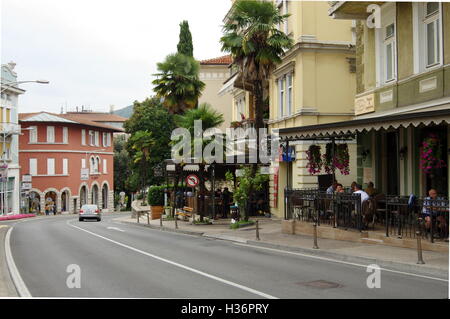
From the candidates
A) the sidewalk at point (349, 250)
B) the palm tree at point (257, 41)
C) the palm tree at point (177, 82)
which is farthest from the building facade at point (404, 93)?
the palm tree at point (177, 82)

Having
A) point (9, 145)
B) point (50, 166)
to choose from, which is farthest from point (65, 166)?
point (9, 145)

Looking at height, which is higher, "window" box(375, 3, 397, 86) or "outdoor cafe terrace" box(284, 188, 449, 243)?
"window" box(375, 3, 397, 86)

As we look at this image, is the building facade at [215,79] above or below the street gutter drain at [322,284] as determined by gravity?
above

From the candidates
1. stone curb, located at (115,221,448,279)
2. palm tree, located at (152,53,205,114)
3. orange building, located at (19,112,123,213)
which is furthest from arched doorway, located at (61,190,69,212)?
stone curb, located at (115,221,448,279)

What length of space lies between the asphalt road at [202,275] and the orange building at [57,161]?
49.7 meters

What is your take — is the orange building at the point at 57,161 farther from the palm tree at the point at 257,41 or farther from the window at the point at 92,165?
the palm tree at the point at 257,41

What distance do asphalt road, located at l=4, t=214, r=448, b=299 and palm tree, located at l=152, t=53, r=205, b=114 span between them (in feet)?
61.6

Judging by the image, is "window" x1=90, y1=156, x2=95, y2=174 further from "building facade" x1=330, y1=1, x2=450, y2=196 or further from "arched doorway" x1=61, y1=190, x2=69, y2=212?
"building facade" x1=330, y1=1, x2=450, y2=196

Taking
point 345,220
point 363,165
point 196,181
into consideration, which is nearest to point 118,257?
point 345,220

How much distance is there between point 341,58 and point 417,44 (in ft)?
33.4

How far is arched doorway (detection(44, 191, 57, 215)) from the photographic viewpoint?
6581cm

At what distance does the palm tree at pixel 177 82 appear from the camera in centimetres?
3584

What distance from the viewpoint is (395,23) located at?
18438mm
